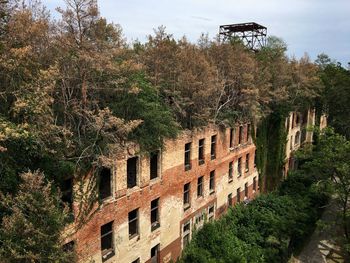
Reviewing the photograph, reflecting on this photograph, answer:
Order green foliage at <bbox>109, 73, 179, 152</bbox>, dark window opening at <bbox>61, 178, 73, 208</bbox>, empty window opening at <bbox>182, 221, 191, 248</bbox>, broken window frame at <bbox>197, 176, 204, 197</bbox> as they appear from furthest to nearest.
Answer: broken window frame at <bbox>197, 176, 204, 197</bbox> → empty window opening at <bbox>182, 221, 191, 248</bbox> → green foliage at <bbox>109, 73, 179, 152</bbox> → dark window opening at <bbox>61, 178, 73, 208</bbox>

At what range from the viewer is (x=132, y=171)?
60.4 feet

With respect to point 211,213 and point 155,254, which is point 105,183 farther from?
point 211,213

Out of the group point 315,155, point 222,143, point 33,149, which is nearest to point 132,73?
point 33,149

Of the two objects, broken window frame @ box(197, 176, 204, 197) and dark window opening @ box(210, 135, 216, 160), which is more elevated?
dark window opening @ box(210, 135, 216, 160)

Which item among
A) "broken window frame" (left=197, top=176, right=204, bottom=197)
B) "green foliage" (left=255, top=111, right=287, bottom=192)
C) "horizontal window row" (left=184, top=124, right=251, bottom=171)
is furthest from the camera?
"green foliage" (left=255, top=111, right=287, bottom=192)

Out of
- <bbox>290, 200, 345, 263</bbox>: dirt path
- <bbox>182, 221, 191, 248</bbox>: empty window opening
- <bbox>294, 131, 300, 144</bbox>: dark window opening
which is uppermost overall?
<bbox>294, 131, 300, 144</bbox>: dark window opening

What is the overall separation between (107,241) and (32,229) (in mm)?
8019

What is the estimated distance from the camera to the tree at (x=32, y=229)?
9820 millimetres

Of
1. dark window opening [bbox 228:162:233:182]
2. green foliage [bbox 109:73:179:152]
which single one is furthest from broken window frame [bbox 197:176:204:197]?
green foliage [bbox 109:73:179:152]

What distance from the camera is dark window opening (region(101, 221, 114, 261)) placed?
55.0 feet

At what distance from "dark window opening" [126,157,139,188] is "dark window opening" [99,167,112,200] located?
1543 mm

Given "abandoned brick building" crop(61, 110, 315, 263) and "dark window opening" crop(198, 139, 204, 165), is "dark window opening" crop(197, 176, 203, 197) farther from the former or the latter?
"dark window opening" crop(198, 139, 204, 165)

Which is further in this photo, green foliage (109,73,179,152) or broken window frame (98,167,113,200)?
green foliage (109,73,179,152)

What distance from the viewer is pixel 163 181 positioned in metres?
20.7
